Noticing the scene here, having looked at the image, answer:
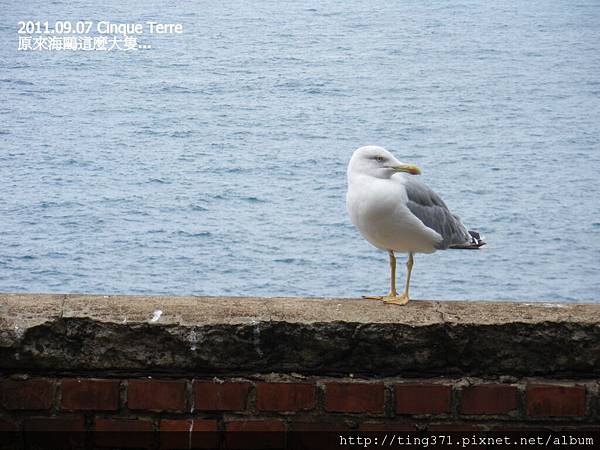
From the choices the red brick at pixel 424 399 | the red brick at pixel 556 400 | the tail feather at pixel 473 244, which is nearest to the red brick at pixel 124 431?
the red brick at pixel 424 399

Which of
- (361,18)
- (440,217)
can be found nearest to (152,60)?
(361,18)

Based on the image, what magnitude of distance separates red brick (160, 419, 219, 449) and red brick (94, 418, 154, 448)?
0.05 feet

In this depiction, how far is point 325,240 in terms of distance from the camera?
4.13 m

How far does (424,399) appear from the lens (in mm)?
901

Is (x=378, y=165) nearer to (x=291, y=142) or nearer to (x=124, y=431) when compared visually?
(x=124, y=431)

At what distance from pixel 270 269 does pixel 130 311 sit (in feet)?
10.6

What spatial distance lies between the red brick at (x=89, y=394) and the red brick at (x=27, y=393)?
2 cm

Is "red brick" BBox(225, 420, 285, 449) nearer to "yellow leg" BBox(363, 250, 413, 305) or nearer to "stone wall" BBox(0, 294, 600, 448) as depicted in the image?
"stone wall" BBox(0, 294, 600, 448)

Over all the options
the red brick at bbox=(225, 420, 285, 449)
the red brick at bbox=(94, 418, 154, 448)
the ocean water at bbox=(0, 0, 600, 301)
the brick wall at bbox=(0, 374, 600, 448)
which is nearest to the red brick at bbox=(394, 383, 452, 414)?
the brick wall at bbox=(0, 374, 600, 448)

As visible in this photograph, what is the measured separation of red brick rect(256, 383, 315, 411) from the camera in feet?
2.95

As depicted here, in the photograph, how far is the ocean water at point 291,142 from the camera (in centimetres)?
401

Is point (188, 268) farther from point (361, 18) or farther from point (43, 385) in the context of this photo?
point (43, 385)

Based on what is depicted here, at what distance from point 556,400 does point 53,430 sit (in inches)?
20.2

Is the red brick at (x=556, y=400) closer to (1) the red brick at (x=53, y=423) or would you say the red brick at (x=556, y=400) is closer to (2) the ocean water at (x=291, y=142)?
(1) the red brick at (x=53, y=423)
